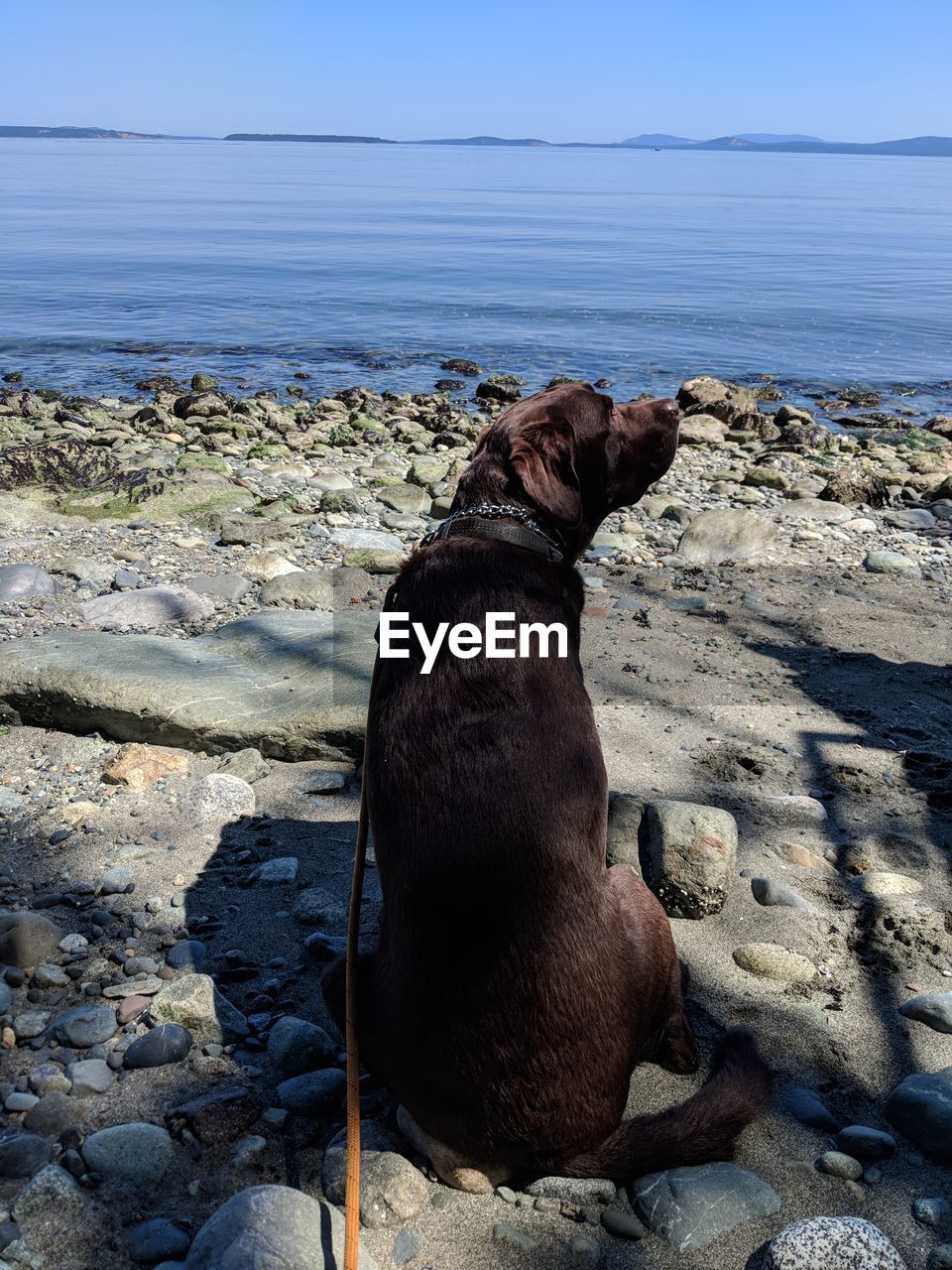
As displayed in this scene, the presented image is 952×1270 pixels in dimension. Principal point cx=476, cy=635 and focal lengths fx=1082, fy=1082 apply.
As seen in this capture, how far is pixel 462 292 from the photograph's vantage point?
2695 centimetres

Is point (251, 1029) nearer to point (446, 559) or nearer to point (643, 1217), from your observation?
point (643, 1217)

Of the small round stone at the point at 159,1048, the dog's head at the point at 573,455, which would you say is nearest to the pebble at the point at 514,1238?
the small round stone at the point at 159,1048

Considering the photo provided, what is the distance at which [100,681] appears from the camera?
4.86 metres

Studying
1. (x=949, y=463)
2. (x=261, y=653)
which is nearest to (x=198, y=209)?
(x=949, y=463)

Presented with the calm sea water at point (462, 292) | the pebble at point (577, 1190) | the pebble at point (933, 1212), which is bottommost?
the pebble at point (577, 1190)

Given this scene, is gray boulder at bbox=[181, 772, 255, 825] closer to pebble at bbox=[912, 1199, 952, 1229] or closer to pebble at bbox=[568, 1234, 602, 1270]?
pebble at bbox=[568, 1234, 602, 1270]

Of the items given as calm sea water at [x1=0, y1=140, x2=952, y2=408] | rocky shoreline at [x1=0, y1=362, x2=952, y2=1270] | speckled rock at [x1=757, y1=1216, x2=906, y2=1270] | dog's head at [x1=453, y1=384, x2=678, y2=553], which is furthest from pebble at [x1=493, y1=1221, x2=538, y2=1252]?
calm sea water at [x1=0, y1=140, x2=952, y2=408]

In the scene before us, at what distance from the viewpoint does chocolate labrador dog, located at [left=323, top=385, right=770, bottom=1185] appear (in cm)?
261

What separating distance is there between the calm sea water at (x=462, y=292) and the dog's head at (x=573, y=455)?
14.0 metres

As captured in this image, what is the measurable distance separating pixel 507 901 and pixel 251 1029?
42.4 inches

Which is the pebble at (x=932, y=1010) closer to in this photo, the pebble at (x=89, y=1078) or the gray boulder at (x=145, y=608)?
the pebble at (x=89, y=1078)

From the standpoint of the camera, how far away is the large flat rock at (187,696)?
4.82 metres

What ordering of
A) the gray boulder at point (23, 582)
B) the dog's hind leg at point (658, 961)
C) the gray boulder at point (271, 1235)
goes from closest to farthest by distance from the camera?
1. the gray boulder at point (271, 1235)
2. the dog's hind leg at point (658, 961)
3. the gray boulder at point (23, 582)

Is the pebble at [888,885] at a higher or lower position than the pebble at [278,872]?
higher
